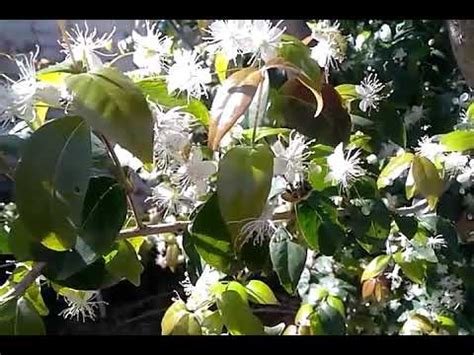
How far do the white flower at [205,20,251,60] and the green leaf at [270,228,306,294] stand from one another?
0.16 m

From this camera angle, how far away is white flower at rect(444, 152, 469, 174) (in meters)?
0.89

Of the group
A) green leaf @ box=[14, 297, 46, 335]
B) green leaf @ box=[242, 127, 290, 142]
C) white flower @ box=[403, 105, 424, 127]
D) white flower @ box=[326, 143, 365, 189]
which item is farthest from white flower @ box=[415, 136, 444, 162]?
white flower @ box=[403, 105, 424, 127]

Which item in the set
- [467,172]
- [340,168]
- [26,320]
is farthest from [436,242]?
[26,320]

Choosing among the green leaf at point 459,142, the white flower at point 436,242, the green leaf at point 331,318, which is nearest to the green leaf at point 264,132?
the green leaf at point 459,142

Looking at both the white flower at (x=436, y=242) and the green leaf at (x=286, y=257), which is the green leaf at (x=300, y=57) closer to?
the green leaf at (x=286, y=257)

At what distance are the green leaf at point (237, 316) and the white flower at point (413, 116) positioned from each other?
2.28ft

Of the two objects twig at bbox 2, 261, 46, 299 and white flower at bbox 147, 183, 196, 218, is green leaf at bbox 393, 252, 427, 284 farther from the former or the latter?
twig at bbox 2, 261, 46, 299

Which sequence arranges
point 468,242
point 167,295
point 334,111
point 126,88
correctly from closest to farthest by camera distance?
point 126,88 → point 334,111 → point 468,242 → point 167,295

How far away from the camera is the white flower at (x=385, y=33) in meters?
1.68

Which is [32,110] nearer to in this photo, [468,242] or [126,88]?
[126,88]

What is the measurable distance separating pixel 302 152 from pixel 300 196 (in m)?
0.04

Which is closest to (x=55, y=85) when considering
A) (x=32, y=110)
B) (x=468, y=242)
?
(x=32, y=110)

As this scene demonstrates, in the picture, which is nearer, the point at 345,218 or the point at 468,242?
the point at 345,218
